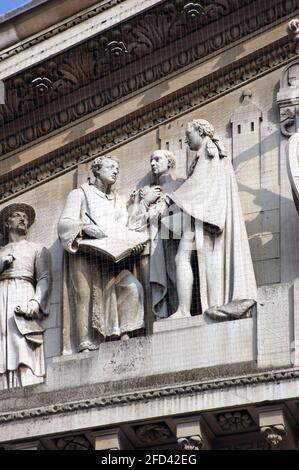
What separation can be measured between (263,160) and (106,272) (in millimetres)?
1794

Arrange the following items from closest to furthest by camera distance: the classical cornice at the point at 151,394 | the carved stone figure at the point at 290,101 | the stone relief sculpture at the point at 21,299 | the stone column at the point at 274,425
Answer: the stone column at the point at 274,425 → the classical cornice at the point at 151,394 → the stone relief sculpture at the point at 21,299 → the carved stone figure at the point at 290,101

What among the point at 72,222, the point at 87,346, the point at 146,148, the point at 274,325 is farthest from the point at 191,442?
the point at 146,148

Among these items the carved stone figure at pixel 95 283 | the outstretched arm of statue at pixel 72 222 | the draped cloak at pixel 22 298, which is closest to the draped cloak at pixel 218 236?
the carved stone figure at pixel 95 283

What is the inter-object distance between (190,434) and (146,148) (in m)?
3.39

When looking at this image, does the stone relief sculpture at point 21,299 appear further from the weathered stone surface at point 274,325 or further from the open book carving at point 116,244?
the weathered stone surface at point 274,325

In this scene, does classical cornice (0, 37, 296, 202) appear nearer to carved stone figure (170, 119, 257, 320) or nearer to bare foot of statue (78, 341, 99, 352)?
carved stone figure (170, 119, 257, 320)

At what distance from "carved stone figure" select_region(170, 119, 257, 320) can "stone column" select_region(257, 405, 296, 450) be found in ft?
3.52

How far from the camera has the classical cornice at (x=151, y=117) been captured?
29.5m

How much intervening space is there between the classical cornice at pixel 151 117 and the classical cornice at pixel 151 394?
272 centimetres

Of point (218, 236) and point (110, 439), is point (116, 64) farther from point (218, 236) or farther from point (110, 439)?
point (110, 439)

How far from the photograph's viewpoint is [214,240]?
28.3 meters

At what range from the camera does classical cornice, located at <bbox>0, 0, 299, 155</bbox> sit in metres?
29.5
